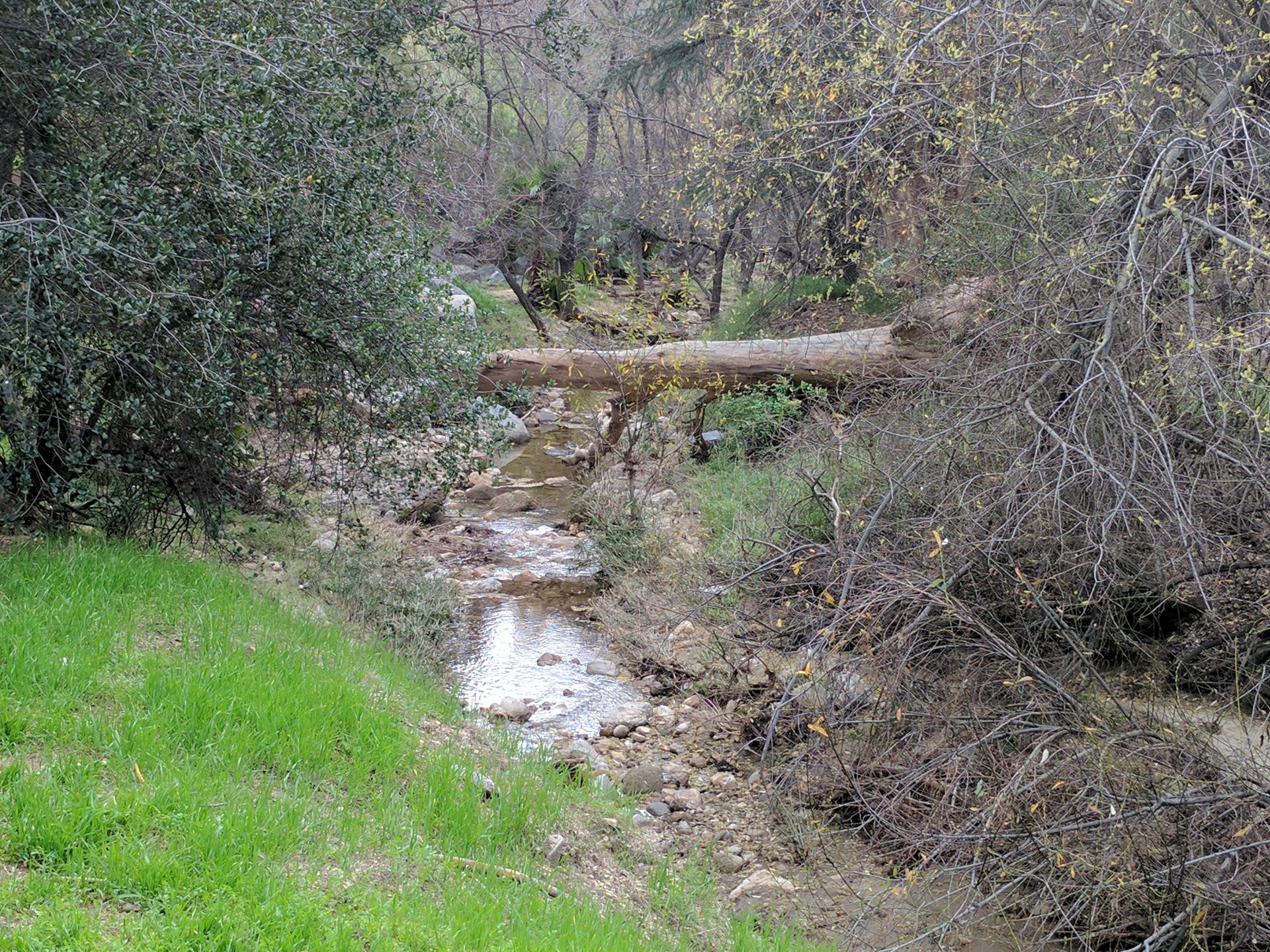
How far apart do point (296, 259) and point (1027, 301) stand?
436 cm

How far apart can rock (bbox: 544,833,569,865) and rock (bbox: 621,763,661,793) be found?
1.53 meters

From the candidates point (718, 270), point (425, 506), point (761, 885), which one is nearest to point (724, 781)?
point (761, 885)

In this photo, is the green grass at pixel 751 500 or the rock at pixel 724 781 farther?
the green grass at pixel 751 500

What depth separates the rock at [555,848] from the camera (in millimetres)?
4816

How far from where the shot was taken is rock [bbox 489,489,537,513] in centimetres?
1247

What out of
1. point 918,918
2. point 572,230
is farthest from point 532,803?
point 572,230

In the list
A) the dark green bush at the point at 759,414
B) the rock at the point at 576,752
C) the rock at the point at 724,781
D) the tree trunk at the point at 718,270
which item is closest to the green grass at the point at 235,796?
the rock at the point at 576,752

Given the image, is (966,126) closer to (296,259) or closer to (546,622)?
(296,259)

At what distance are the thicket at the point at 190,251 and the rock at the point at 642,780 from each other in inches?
111

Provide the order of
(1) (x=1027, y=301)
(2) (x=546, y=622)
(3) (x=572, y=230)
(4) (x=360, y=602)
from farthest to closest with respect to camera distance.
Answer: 1. (3) (x=572, y=230)
2. (2) (x=546, y=622)
3. (4) (x=360, y=602)
4. (1) (x=1027, y=301)

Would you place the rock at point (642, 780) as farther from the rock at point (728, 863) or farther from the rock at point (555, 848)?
the rock at point (555, 848)

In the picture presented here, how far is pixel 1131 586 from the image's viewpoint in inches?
248

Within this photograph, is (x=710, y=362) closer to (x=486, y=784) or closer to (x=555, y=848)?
(x=486, y=784)

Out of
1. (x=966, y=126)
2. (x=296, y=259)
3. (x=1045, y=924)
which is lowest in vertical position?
(x=1045, y=924)
